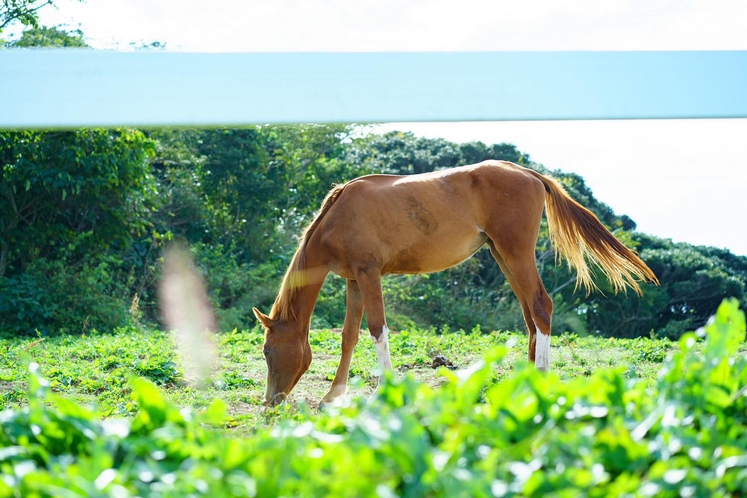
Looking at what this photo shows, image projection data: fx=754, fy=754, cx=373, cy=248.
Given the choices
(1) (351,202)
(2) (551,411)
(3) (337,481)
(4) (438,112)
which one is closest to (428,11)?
(1) (351,202)

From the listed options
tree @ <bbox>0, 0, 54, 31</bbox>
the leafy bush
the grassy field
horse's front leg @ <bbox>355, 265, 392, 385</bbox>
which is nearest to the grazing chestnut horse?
horse's front leg @ <bbox>355, 265, 392, 385</bbox>

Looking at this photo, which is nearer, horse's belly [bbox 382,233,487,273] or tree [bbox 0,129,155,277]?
horse's belly [bbox 382,233,487,273]

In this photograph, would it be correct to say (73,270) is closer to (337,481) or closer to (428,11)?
(428,11)

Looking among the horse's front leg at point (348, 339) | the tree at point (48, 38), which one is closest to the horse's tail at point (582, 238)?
the horse's front leg at point (348, 339)

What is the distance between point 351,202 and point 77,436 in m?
3.78

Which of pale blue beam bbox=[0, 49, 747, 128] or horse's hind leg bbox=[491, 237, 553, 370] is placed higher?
pale blue beam bbox=[0, 49, 747, 128]

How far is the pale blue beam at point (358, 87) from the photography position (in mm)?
1347

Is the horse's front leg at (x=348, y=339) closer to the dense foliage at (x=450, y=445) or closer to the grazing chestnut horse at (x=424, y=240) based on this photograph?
the grazing chestnut horse at (x=424, y=240)

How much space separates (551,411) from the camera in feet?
4.31

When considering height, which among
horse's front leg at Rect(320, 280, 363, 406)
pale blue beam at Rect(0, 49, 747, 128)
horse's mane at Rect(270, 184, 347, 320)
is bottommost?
horse's front leg at Rect(320, 280, 363, 406)

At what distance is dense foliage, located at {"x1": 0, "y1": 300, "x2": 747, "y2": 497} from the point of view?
3.38 feet

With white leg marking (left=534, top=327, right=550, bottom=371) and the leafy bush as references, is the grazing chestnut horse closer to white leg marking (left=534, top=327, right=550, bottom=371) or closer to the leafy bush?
white leg marking (left=534, top=327, right=550, bottom=371)

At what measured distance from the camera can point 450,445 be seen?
1.13 metres

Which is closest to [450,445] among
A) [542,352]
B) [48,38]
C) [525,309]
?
[542,352]
